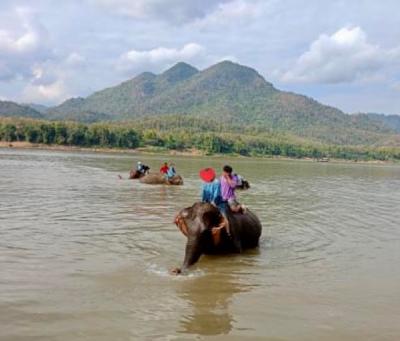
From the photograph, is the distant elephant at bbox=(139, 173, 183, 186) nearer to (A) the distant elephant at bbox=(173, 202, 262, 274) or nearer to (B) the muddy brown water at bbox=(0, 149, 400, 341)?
(B) the muddy brown water at bbox=(0, 149, 400, 341)

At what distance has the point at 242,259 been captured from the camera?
12.9 metres

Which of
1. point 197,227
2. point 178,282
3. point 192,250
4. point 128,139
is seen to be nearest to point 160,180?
point 197,227

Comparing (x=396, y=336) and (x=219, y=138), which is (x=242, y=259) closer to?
(x=396, y=336)

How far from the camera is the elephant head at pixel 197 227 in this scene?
10875mm

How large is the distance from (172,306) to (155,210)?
1277 cm

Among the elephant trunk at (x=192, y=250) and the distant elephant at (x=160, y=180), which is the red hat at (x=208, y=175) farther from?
the distant elephant at (x=160, y=180)

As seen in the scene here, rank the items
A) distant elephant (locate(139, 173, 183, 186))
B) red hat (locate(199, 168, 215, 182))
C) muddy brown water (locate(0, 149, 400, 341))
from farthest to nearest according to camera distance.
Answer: distant elephant (locate(139, 173, 183, 186))
red hat (locate(199, 168, 215, 182))
muddy brown water (locate(0, 149, 400, 341))

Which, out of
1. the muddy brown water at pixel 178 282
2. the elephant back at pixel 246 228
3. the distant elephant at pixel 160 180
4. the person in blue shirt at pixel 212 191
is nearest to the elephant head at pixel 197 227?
the muddy brown water at pixel 178 282

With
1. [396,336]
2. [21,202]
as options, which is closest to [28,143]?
[21,202]

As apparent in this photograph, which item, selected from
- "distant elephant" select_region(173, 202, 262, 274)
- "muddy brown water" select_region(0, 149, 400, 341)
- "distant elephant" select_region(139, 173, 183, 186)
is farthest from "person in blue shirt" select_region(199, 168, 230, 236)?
"distant elephant" select_region(139, 173, 183, 186)

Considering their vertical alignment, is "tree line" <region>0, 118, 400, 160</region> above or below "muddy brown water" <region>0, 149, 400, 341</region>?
above

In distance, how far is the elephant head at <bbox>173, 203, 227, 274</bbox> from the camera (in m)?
10.9

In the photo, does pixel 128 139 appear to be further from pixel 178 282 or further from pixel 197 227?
pixel 178 282

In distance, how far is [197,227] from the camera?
36.1ft
